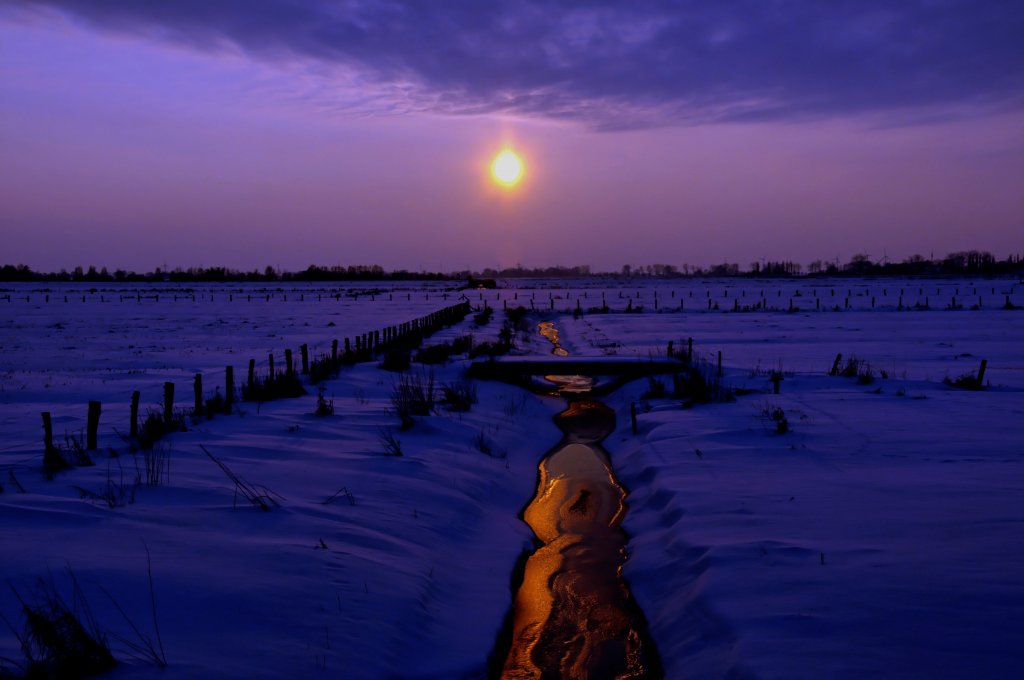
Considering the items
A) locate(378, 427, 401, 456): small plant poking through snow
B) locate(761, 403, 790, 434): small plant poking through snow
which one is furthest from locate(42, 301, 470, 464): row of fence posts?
locate(761, 403, 790, 434): small plant poking through snow

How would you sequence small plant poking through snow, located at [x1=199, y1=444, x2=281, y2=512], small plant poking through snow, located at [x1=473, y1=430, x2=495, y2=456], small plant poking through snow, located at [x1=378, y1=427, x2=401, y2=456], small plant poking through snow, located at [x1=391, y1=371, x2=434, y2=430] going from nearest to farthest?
small plant poking through snow, located at [x1=199, y1=444, x2=281, y2=512], small plant poking through snow, located at [x1=378, y1=427, x2=401, y2=456], small plant poking through snow, located at [x1=473, y1=430, x2=495, y2=456], small plant poking through snow, located at [x1=391, y1=371, x2=434, y2=430]

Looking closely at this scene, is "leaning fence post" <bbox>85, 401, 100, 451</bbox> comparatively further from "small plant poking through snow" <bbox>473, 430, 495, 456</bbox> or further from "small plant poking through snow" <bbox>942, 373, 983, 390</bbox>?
"small plant poking through snow" <bbox>942, 373, 983, 390</bbox>

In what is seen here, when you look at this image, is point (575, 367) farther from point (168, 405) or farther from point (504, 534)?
point (504, 534)

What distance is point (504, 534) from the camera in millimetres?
8688

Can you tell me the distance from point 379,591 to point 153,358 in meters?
22.1

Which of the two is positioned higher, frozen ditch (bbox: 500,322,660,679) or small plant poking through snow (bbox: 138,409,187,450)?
small plant poking through snow (bbox: 138,409,187,450)

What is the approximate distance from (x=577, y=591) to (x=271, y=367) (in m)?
11.1

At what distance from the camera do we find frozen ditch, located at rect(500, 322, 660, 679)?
231 inches

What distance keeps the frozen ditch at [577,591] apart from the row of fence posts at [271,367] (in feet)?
18.9

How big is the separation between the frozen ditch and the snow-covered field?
209 millimetres

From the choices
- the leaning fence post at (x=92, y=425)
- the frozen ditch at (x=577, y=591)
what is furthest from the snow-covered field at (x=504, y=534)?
the leaning fence post at (x=92, y=425)

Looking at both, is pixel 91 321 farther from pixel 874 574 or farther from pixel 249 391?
pixel 874 574

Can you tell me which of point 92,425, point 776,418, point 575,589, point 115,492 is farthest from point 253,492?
point 776,418

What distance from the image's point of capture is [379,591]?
6.29 meters
